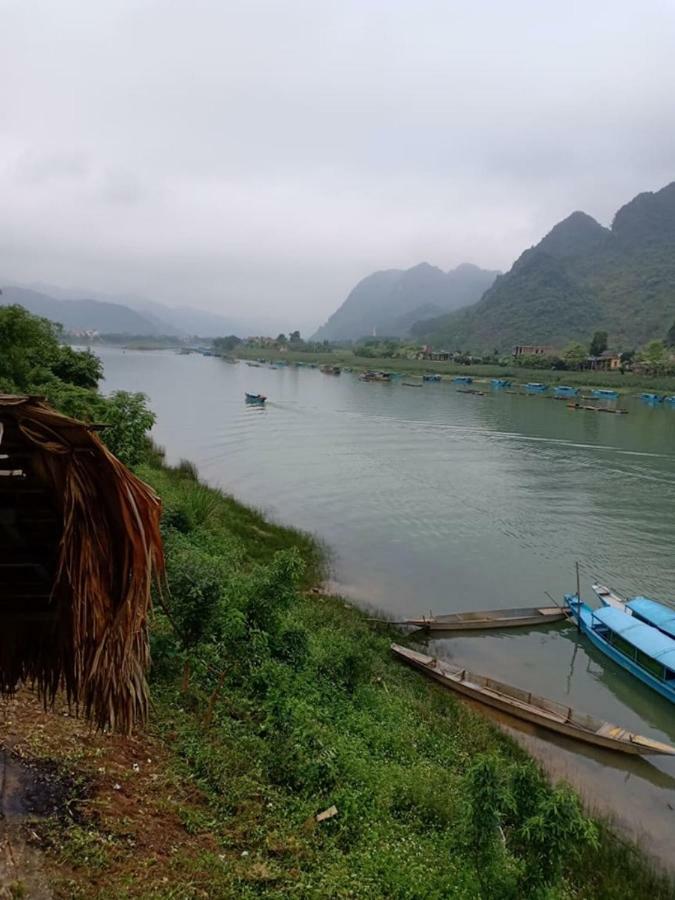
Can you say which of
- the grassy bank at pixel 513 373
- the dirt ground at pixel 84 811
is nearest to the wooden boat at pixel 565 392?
the grassy bank at pixel 513 373

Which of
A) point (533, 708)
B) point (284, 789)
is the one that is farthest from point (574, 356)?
point (284, 789)

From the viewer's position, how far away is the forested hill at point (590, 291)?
12331cm

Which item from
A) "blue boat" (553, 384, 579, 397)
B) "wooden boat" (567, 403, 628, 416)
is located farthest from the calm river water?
"blue boat" (553, 384, 579, 397)

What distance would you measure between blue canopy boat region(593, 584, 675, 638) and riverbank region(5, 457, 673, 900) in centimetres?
604

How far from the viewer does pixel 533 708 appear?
1083cm

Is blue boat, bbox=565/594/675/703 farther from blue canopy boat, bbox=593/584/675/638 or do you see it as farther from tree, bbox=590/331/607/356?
tree, bbox=590/331/607/356

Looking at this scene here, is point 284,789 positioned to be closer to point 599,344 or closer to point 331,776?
point 331,776

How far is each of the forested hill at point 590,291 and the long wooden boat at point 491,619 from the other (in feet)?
342

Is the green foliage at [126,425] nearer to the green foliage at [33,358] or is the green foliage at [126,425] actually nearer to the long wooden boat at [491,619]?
the green foliage at [33,358]

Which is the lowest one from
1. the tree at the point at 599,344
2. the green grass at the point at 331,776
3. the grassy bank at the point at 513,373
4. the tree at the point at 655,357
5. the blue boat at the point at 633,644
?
the blue boat at the point at 633,644

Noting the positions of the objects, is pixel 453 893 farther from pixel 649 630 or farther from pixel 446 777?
pixel 649 630

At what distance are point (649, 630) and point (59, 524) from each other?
13334mm

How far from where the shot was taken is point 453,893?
5031mm

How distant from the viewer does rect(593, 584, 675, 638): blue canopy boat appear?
44.2ft
